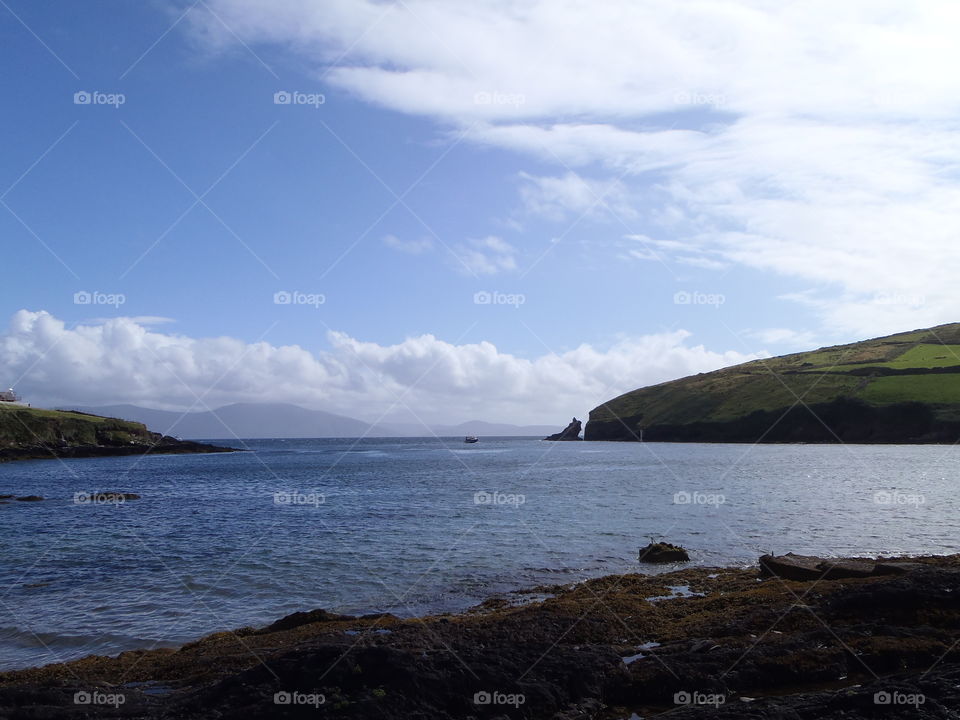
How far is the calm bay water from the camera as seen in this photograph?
25062 millimetres

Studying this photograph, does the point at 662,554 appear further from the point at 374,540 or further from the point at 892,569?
the point at 374,540

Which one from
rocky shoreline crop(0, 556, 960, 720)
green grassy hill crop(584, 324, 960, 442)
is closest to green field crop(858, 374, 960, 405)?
green grassy hill crop(584, 324, 960, 442)

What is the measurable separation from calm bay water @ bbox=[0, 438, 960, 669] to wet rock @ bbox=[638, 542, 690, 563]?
0.84m

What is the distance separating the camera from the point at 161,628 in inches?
890

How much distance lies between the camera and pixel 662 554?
3244 cm

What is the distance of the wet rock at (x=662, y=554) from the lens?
106ft

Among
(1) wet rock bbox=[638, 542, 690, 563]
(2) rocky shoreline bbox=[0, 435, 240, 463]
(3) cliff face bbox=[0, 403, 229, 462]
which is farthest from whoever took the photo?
(3) cliff face bbox=[0, 403, 229, 462]

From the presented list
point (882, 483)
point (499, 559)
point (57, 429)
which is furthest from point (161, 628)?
point (57, 429)

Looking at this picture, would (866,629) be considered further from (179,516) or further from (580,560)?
(179,516)

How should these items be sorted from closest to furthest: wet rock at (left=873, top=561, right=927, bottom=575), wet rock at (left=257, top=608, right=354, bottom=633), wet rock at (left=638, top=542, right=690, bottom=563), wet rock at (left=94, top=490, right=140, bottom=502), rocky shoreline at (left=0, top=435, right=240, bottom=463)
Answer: wet rock at (left=257, top=608, right=354, bottom=633), wet rock at (left=873, top=561, right=927, bottom=575), wet rock at (left=638, top=542, right=690, bottom=563), wet rock at (left=94, top=490, right=140, bottom=502), rocky shoreline at (left=0, top=435, right=240, bottom=463)

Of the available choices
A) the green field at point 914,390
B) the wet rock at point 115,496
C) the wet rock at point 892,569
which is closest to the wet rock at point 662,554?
the wet rock at point 892,569

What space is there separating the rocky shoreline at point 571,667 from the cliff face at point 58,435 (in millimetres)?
159573

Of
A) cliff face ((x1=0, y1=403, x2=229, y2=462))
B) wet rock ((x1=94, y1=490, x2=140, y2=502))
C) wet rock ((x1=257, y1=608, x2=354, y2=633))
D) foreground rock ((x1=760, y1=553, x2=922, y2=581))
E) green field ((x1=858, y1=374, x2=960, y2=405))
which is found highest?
green field ((x1=858, y1=374, x2=960, y2=405))

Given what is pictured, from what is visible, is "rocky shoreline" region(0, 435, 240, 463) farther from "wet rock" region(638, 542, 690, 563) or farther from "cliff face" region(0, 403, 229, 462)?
"wet rock" region(638, 542, 690, 563)
